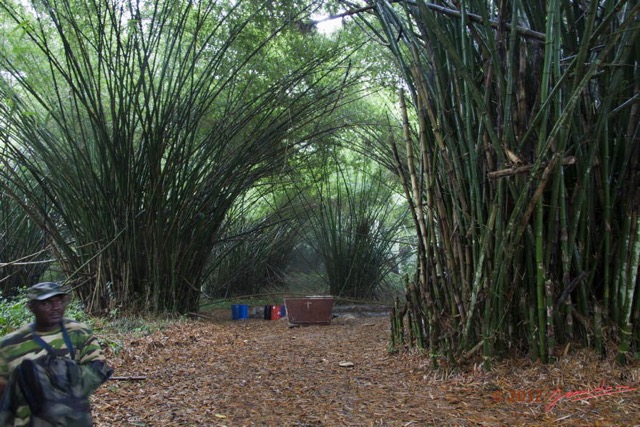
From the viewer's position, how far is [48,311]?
1415mm

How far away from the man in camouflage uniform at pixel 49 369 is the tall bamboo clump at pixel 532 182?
57.1 inches

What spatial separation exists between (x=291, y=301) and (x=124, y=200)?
63.7 inches

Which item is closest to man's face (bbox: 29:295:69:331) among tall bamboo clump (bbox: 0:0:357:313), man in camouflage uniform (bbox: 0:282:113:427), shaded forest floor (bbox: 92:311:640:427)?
man in camouflage uniform (bbox: 0:282:113:427)

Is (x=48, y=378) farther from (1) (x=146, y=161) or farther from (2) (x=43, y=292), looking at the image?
(1) (x=146, y=161)

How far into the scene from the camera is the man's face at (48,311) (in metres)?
1.41

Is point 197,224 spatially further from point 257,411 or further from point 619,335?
point 619,335

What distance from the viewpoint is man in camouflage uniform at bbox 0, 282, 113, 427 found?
1.30 m

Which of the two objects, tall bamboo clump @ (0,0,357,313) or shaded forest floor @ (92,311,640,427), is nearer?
shaded forest floor @ (92,311,640,427)

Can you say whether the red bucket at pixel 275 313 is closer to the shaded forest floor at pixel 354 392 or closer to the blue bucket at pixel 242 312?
the blue bucket at pixel 242 312

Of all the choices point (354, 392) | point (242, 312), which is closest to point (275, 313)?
point (242, 312)

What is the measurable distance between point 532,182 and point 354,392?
1.07 meters

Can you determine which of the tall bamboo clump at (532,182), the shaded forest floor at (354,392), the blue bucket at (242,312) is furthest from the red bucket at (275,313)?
the tall bamboo clump at (532,182)

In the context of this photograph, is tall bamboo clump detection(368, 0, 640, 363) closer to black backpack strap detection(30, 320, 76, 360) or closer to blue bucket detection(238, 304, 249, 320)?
black backpack strap detection(30, 320, 76, 360)

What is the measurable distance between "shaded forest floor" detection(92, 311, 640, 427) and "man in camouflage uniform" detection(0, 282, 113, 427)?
0.72 metres
